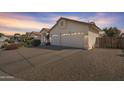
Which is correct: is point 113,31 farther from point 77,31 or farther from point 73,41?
point 73,41

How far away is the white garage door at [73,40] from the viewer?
13656 millimetres

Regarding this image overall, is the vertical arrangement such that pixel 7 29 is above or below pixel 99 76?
above

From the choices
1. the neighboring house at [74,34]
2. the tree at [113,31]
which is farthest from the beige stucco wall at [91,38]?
the tree at [113,31]

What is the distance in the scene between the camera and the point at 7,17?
848 centimetres

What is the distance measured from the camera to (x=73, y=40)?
14.2 metres

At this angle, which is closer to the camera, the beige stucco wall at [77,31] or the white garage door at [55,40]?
the beige stucco wall at [77,31]

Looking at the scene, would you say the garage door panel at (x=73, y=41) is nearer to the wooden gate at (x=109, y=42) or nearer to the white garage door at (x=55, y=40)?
the white garage door at (x=55, y=40)

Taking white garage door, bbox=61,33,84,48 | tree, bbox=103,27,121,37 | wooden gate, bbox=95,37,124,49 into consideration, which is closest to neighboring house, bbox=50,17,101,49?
white garage door, bbox=61,33,84,48

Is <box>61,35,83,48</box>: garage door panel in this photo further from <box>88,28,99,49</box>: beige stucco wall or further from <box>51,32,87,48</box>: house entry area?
<box>88,28,99,49</box>: beige stucco wall

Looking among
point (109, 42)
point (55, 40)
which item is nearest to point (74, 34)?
point (55, 40)

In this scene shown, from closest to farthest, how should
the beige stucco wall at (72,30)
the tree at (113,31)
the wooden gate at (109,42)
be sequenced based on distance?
the beige stucco wall at (72,30)
the wooden gate at (109,42)
the tree at (113,31)
